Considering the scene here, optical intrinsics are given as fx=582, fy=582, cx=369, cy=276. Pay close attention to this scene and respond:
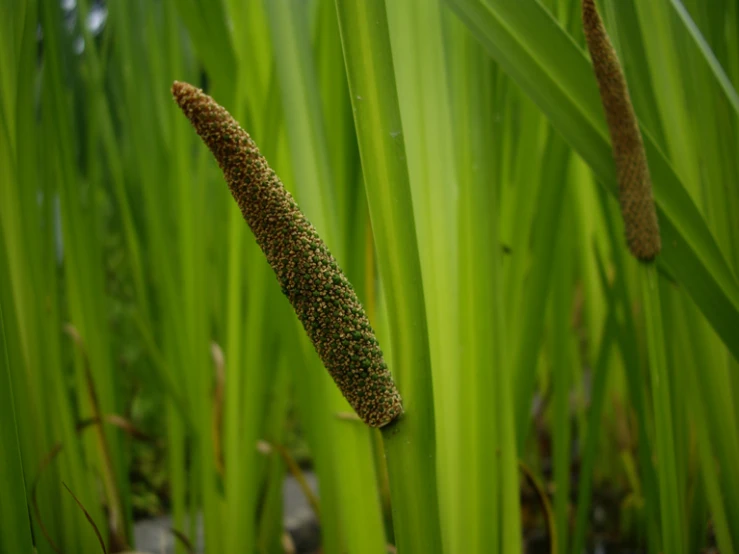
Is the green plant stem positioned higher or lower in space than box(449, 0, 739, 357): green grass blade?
lower

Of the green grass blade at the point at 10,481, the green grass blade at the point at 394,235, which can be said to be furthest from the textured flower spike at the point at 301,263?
the green grass blade at the point at 10,481

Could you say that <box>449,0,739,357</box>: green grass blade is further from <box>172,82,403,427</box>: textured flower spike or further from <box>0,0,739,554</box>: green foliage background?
<box>172,82,403,427</box>: textured flower spike

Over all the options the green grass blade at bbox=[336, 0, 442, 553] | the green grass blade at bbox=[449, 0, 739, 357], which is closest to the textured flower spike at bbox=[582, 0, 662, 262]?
the green grass blade at bbox=[449, 0, 739, 357]

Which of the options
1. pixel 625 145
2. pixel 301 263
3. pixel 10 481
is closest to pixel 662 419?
pixel 625 145

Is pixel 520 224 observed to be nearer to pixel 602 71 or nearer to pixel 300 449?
pixel 602 71

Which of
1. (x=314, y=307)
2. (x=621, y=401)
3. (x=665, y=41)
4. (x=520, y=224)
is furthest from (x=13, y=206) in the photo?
(x=621, y=401)

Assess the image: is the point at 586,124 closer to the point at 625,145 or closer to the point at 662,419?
the point at 625,145
